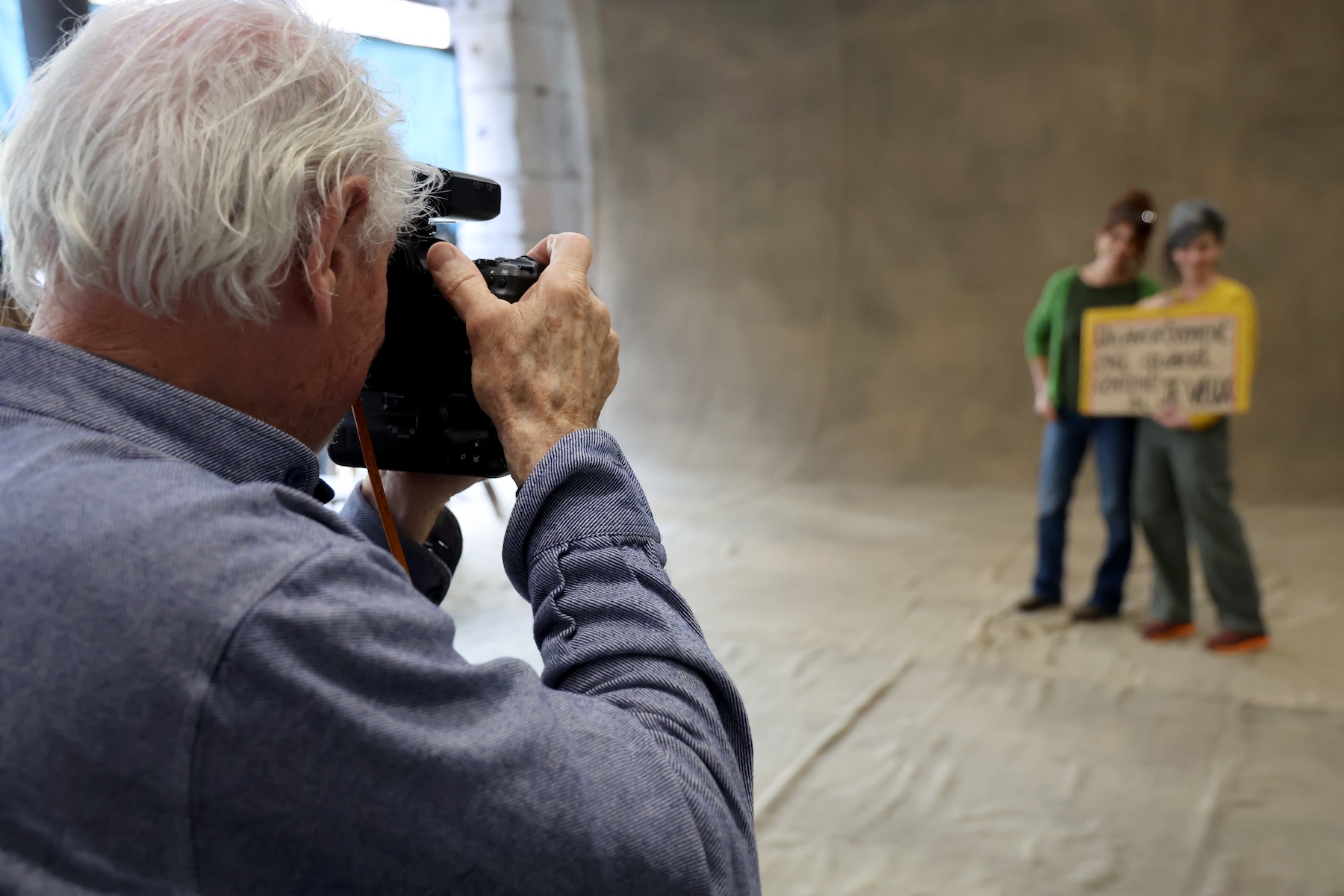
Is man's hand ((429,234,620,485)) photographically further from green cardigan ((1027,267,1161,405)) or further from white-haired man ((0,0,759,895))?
green cardigan ((1027,267,1161,405))

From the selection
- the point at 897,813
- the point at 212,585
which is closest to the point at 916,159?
the point at 897,813

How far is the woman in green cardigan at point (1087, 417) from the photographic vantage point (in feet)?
8.64

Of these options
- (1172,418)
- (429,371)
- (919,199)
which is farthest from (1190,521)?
(919,199)

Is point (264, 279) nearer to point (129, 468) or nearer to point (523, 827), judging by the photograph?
point (129, 468)

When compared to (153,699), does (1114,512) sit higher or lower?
lower

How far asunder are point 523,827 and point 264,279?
30 centimetres

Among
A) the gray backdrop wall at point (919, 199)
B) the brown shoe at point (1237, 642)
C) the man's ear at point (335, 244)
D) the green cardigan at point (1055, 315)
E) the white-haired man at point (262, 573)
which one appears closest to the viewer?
the white-haired man at point (262, 573)

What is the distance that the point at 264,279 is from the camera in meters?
0.55

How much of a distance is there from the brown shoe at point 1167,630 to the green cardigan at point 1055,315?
1.98 feet

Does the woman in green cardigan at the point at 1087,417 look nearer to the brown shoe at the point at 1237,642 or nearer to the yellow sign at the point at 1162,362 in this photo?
the yellow sign at the point at 1162,362

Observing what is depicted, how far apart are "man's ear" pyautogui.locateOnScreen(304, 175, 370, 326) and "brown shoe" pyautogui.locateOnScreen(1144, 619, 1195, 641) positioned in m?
2.50

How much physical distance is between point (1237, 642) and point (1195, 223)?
1.00 m

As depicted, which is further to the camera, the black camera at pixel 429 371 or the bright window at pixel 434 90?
the bright window at pixel 434 90

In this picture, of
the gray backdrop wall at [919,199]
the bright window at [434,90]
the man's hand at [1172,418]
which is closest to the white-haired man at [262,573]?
Answer: the man's hand at [1172,418]
